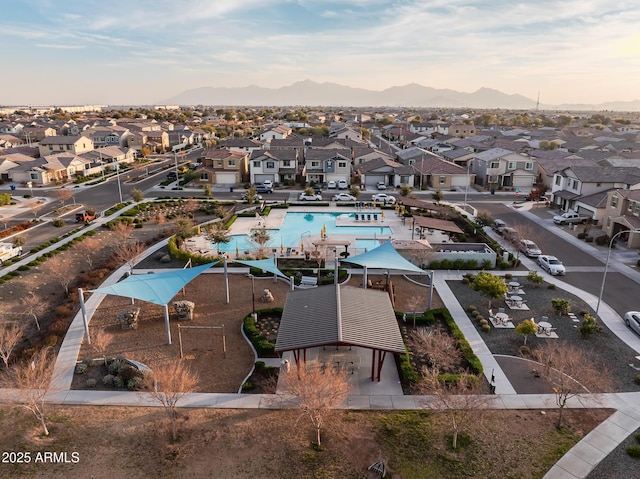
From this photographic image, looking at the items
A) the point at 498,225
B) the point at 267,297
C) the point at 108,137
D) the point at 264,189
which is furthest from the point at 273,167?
the point at 108,137

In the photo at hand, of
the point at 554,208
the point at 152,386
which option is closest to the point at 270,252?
the point at 152,386

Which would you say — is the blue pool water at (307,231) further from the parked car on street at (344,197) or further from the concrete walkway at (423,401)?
the concrete walkway at (423,401)

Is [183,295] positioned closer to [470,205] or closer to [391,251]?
[391,251]

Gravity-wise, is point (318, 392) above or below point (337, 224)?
above

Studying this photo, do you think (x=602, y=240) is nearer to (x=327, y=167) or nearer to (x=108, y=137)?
(x=327, y=167)

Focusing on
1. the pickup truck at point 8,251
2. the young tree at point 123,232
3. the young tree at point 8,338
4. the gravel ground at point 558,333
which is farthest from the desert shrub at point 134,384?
the pickup truck at point 8,251
